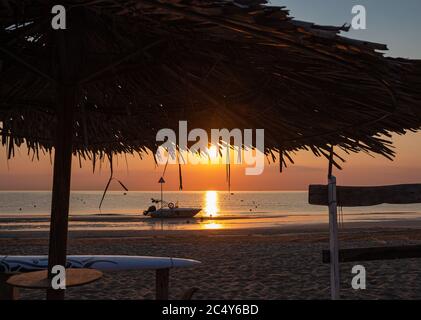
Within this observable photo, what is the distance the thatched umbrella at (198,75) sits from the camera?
2594mm

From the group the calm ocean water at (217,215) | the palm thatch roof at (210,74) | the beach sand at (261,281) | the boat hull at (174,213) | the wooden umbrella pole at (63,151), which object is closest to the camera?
the palm thatch roof at (210,74)

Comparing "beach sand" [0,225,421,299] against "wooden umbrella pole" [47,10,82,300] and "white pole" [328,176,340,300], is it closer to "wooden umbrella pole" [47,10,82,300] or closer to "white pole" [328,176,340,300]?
"white pole" [328,176,340,300]

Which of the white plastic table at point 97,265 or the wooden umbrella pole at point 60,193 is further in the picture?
the white plastic table at point 97,265

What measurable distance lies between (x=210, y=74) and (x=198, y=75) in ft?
0.36

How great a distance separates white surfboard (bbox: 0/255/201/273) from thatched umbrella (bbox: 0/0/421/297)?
1.07m

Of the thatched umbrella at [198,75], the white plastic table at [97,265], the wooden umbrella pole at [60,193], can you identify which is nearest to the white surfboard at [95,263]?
the white plastic table at [97,265]

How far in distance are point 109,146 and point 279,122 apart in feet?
7.91

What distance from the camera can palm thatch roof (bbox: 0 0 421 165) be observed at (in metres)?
2.57

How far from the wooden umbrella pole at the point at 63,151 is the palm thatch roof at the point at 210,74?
6 centimetres

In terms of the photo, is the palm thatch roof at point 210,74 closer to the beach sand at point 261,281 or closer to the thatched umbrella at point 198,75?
the thatched umbrella at point 198,75

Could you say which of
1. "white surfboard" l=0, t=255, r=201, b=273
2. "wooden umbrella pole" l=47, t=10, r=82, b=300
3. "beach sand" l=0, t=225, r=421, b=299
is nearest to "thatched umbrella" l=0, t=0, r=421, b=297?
"wooden umbrella pole" l=47, t=10, r=82, b=300

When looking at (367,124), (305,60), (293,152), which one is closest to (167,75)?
(305,60)

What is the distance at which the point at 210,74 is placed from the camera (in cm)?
392

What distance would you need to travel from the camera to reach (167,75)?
411cm
